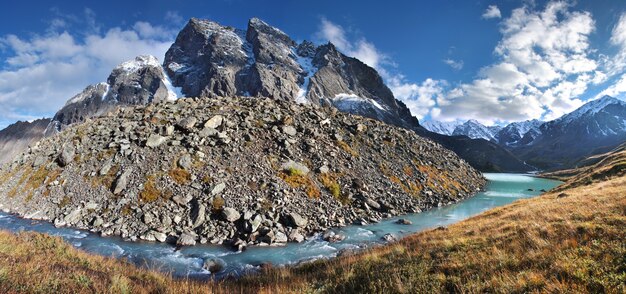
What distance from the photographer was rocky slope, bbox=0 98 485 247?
30781 millimetres

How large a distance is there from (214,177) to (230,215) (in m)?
8.01

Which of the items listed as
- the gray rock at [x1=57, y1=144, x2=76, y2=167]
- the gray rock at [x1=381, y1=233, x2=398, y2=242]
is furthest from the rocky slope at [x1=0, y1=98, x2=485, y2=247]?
the gray rock at [x1=381, y1=233, x2=398, y2=242]

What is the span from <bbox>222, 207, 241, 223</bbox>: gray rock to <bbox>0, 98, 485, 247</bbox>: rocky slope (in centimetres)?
10

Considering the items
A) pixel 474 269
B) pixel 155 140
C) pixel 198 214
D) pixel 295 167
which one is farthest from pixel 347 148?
pixel 474 269

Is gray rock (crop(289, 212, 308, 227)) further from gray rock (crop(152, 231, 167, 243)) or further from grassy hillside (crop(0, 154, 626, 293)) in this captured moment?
grassy hillside (crop(0, 154, 626, 293))

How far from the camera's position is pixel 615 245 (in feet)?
34.4

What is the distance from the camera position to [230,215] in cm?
3028

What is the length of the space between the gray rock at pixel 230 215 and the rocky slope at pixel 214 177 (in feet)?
0.32

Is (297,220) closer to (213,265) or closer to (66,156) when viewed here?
(213,265)

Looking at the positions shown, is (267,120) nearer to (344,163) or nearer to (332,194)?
(344,163)

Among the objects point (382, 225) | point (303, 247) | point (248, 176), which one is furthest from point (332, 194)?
point (303, 247)

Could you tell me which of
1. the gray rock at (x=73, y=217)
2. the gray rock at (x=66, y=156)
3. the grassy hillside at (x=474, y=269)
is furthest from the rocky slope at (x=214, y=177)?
the grassy hillside at (x=474, y=269)

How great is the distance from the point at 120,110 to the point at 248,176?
34.3m

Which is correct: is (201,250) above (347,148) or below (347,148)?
below
